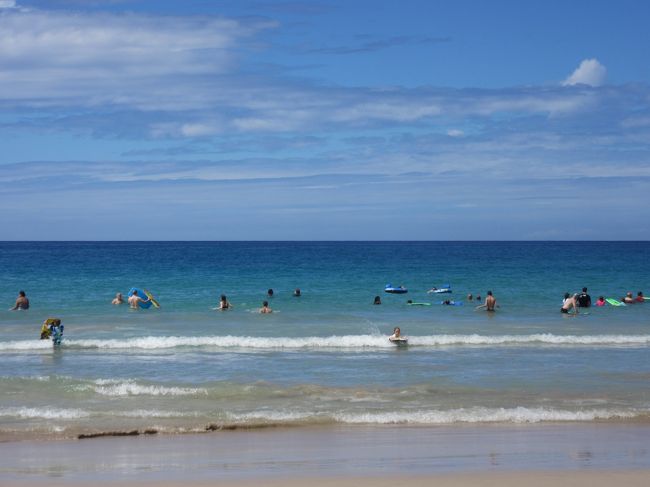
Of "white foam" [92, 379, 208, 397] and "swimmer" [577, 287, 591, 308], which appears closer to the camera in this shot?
"white foam" [92, 379, 208, 397]

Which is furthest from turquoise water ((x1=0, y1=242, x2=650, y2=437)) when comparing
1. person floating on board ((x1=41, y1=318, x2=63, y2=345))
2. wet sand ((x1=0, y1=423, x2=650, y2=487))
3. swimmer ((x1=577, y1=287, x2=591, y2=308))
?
swimmer ((x1=577, y1=287, x2=591, y2=308))

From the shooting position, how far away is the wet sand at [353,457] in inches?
391

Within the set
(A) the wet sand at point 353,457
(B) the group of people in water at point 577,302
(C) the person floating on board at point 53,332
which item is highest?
(B) the group of people in water at point 577,302

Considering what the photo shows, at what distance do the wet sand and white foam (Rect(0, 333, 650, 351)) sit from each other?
9.77m

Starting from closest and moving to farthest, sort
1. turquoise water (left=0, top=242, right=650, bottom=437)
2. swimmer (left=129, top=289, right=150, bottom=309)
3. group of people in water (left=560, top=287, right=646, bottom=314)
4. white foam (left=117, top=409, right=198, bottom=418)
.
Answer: white foam (left=117, top=409, right=198, bottom=418)
turquoise water (left=0, top=242, right=650, bottom=437)
group of people in water (left=560, top=287, right=646, bottom=314)
swimmer (left=129, top=289, right=150, bottom=309)

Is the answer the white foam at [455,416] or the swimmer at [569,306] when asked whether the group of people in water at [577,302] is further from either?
the white foam at [455,416]

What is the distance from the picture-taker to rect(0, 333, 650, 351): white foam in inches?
890

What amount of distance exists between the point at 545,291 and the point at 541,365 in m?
24.4

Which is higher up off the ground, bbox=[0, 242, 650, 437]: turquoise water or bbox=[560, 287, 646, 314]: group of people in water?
bbox=[560, 287, 646, 314]: group of people in water

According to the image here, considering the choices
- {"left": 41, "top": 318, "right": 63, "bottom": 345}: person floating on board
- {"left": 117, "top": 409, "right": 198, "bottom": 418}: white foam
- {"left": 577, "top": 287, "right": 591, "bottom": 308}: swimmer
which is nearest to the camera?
{"left": 117, "top": 409, "right": 198, "bottom": 418}: white foam

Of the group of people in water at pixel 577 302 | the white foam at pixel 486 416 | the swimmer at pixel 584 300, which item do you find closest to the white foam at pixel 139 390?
the white foam at pixel 486 416

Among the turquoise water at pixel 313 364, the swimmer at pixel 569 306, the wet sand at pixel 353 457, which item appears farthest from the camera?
the swimmer at pixel 569 306

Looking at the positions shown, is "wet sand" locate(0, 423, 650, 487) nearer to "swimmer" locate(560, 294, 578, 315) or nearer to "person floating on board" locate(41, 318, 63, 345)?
"person floating on board" locate(41, 318, 63, 345)

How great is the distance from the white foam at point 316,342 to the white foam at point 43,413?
27.0ft
